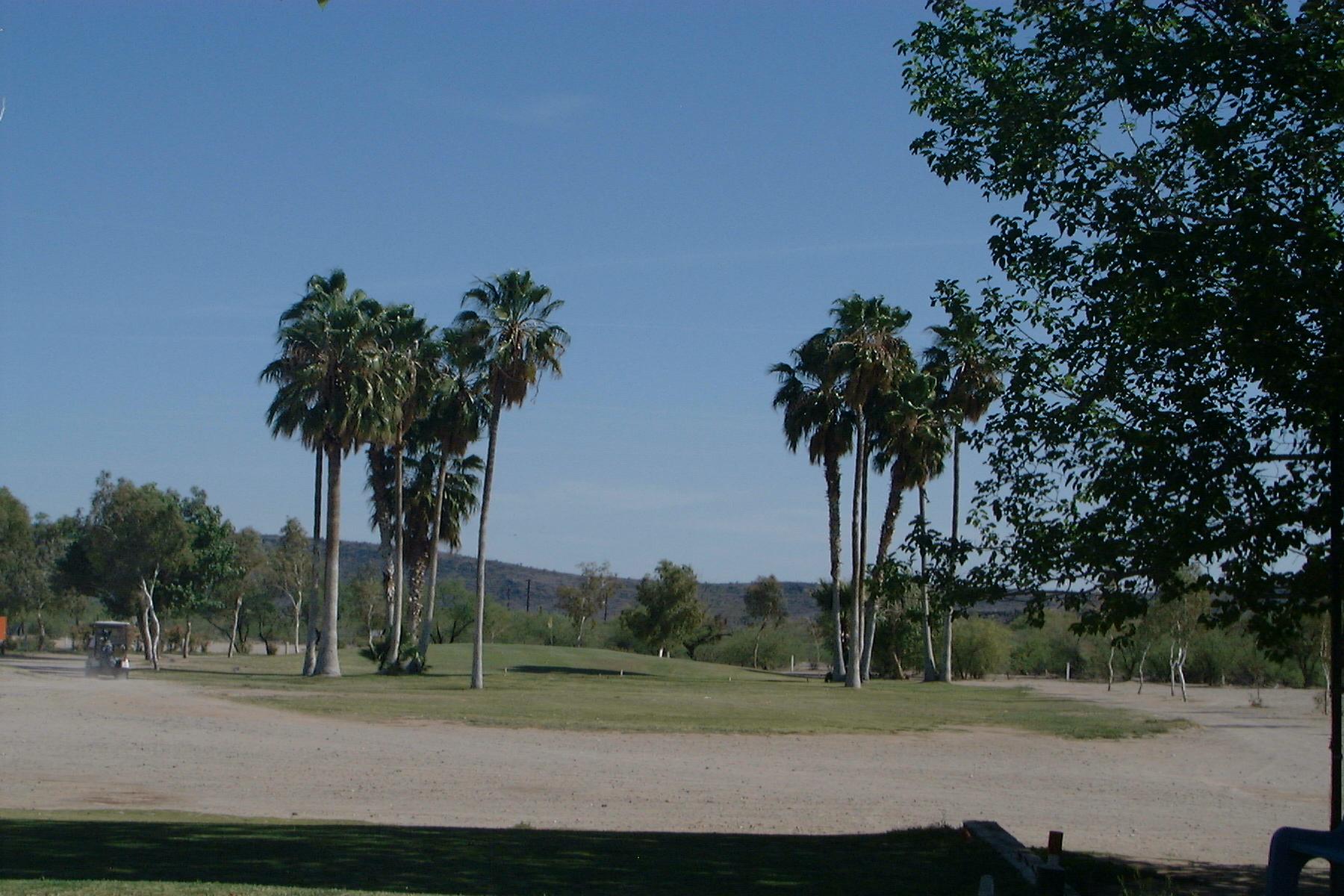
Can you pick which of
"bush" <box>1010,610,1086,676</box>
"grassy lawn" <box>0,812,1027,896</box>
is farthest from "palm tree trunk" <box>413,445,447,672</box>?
"bush" <box>1010,610,1086,676</box>

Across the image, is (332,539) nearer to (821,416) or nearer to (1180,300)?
(821,416)

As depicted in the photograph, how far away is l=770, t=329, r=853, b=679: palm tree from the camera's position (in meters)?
50.8

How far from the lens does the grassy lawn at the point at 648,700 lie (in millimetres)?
30328

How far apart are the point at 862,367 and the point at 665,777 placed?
29.1 meters

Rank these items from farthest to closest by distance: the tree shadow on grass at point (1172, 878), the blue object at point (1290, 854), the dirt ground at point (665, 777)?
the dirt ground at point (665, 777)
the tree shadow on grass at point (1172, 878)
the blue object at point (1290, 854)

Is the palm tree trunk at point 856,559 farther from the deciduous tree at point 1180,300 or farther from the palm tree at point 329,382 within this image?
the deciduous tree at point 1180,300

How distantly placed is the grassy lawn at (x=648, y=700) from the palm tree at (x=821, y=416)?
24.3ft

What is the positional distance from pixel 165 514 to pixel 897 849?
47.7 metres

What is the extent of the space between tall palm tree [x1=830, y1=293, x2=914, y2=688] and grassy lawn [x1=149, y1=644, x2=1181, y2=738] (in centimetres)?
456

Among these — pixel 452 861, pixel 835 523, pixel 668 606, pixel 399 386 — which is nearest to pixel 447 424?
pixel 399 386

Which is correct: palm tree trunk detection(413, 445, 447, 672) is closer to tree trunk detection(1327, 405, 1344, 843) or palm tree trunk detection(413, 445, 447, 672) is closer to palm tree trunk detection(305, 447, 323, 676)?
palm tree trunk detection(305, 447, 323, 676)

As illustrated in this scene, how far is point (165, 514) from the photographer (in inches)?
2089

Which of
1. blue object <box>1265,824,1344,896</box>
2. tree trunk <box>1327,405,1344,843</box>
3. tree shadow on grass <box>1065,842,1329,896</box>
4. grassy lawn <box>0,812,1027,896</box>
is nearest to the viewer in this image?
blue object <box>1265,824,1344,896</box>

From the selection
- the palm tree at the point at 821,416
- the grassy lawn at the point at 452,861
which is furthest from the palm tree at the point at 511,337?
the grassy lawn at the point at 452,861
